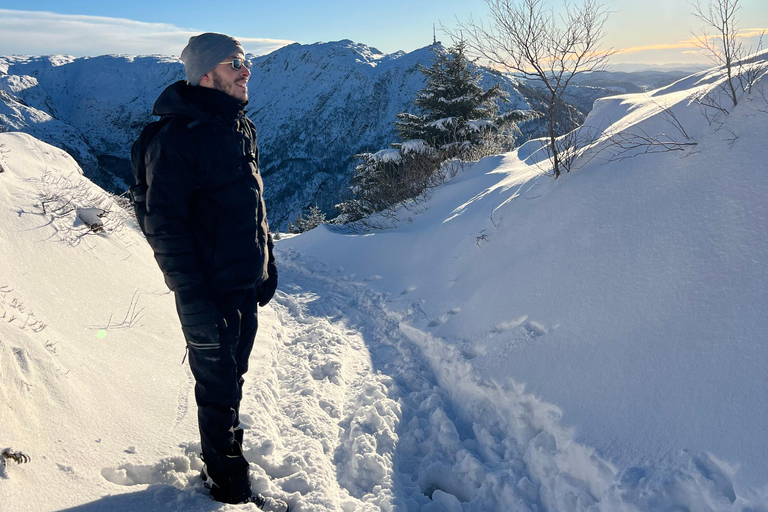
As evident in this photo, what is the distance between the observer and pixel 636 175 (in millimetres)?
3961

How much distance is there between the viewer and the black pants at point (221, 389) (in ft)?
6.30

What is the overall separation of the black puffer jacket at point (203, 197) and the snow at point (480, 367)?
961 mm

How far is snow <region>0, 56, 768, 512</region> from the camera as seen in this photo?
2.04 meters

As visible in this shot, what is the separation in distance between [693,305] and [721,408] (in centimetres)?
73

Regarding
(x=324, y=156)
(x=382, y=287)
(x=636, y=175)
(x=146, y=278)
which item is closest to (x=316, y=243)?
(x=382, y=287)

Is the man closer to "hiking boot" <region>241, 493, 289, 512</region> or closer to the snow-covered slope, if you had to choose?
"hiking boot" <region>241, 493, 289, 512</region>

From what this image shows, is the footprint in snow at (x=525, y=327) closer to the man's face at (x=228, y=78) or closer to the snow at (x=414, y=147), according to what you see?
the man's face at (x=228, y=78)

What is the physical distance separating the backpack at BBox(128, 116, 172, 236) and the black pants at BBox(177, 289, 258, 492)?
51cm

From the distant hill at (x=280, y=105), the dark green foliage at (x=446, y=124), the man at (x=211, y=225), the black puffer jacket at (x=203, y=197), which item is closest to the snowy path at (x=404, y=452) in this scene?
the man at (x=211, y=225)

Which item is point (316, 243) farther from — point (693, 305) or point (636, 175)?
point (693, 305)

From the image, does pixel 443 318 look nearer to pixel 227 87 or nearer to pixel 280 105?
pixel 227 87

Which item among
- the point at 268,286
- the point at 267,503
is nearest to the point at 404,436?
the point at 267,503

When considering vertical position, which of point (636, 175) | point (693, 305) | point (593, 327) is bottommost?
point (593, 327)

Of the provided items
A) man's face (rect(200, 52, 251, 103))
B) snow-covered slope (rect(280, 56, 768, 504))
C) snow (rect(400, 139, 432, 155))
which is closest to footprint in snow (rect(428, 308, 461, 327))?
snow-covered slope (rect(280, 56, 768, 504))
